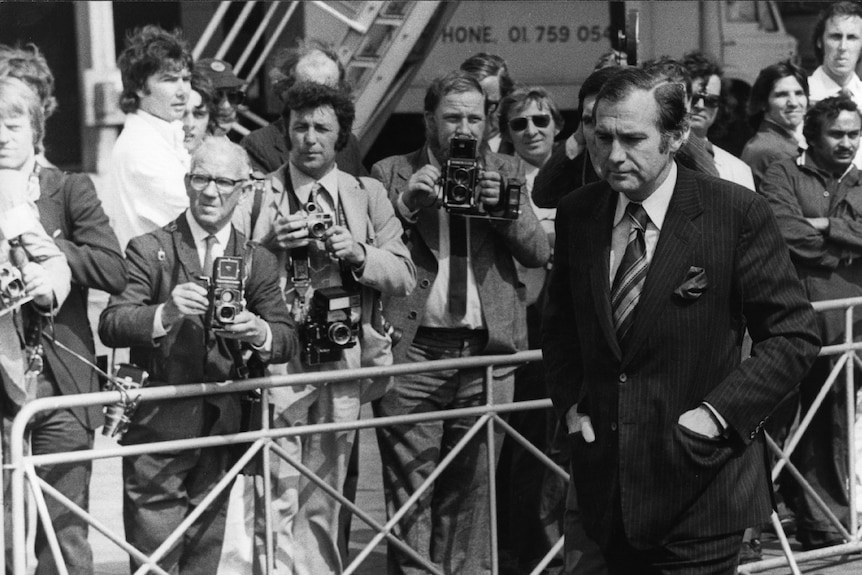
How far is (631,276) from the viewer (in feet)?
14.1

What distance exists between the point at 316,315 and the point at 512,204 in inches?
37.1

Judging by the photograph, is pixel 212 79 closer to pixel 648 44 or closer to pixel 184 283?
pixel 184 283

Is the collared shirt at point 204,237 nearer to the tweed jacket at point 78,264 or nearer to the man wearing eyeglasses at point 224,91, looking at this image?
the tweed jacket at point 78,264

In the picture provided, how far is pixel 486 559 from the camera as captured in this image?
20.0ft

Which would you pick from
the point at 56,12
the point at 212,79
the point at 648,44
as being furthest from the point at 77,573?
the point at 648,44

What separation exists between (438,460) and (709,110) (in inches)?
94.1

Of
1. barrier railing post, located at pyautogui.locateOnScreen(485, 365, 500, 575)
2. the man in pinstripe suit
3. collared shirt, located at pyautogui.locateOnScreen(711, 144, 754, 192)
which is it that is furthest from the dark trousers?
collared shirt, located at pyautogui.locateOnScreen(711, 144, 754, 192)

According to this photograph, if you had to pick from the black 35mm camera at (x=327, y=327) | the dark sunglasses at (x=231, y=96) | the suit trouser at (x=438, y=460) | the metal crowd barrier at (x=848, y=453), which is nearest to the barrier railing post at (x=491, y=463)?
the suit trouser at (x=438, y=460)

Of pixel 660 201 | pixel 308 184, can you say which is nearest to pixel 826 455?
pixel 308 184

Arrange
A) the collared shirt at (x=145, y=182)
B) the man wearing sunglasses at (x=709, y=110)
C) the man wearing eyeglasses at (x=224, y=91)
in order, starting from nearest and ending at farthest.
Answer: the collared shirt at (x=145, y=182) < the man wearing sunglasses at (x=709, y=110) < the man wearing eyeglasses at (x=224, y=91)

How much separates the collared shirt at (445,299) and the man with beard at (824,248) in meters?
1.60

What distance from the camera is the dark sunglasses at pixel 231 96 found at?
24.1ft

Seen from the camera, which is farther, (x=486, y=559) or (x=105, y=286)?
(x=486, y=559)

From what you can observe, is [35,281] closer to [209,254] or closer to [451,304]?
[209,254]
